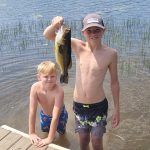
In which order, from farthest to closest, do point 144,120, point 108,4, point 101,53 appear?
point 108,4
point 144,120
point 101,53

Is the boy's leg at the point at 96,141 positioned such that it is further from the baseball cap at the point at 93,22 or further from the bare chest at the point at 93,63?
the baseball cap at the point at 93,22

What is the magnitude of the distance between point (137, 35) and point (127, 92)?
150 inches

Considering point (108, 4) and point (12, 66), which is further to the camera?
point (108, 4)

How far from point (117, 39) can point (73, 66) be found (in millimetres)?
2329

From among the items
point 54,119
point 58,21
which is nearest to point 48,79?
point 54,119

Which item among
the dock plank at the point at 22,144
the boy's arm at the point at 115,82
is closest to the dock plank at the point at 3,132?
the dock plank at the point at 22,144

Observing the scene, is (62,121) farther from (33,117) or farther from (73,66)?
(73,66)

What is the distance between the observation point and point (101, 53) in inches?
171

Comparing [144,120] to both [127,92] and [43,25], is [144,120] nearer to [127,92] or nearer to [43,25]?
[127,92]

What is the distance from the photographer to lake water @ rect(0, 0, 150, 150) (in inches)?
260

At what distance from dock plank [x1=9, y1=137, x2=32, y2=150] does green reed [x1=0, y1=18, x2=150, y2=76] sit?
16.1ft

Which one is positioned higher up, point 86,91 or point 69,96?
point 86,91

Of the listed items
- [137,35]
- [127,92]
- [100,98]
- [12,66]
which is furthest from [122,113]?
[137,35]

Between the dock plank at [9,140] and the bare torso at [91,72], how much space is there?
1.03 metres
